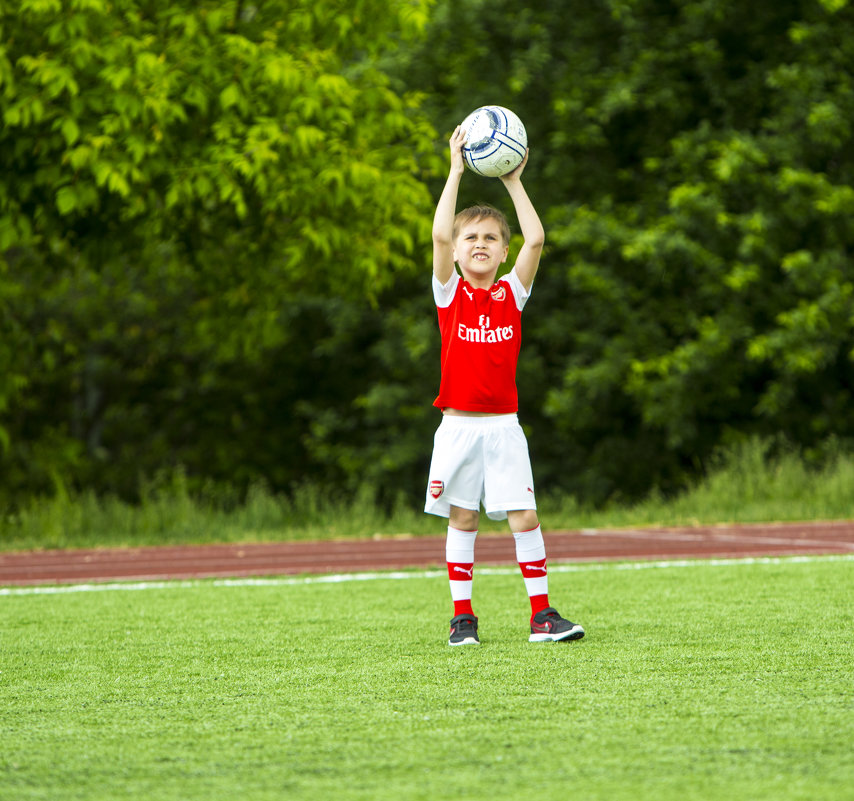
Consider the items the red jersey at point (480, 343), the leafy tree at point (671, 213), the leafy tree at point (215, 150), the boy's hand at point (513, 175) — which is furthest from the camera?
the leafy tree at point (671, 213)

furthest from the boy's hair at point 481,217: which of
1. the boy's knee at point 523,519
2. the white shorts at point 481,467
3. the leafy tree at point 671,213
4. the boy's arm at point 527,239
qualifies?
the leafy tree at point 671,213

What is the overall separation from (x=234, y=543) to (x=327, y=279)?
106 inches

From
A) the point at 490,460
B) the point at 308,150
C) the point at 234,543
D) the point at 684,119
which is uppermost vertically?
the point at 684,119

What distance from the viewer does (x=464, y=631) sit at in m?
4.59

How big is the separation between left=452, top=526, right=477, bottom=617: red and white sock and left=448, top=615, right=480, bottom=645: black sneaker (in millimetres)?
64

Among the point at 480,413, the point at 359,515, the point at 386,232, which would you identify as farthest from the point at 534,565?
the point at 359,515

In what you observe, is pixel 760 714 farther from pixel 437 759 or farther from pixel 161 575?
pixel 161 575

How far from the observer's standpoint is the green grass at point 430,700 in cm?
269

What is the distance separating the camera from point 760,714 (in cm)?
323

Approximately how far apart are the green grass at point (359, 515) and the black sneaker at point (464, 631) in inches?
240

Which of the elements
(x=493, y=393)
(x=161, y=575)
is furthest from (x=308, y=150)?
(x=493, y=393)

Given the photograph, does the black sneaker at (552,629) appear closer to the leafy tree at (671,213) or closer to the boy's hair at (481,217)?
the boy's hair at (481,217)

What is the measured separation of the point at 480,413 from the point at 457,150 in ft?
3.60

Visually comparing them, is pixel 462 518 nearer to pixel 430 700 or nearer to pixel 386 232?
pixel 430 700
